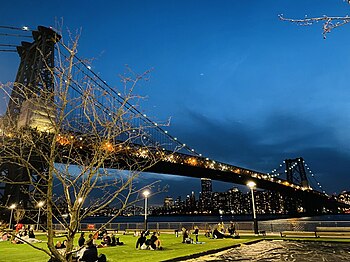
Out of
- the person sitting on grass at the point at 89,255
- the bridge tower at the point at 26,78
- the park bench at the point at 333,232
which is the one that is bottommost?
the park bench at the point at 333,232

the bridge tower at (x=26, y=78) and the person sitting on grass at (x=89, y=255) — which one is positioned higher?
the bridge tower at (x=26, y=78)

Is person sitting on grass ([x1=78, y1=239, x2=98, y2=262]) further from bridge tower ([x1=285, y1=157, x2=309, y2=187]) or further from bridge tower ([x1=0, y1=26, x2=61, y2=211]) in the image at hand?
bridge tower ([x1=285, y1=157, x2=309, y2=187])

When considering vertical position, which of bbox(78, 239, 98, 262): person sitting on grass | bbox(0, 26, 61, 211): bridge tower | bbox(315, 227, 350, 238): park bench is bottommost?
bbox(315, 227, 350, 238): park bench

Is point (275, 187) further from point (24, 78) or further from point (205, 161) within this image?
point (24, 78)

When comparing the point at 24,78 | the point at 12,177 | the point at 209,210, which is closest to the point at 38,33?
the point at 24,78

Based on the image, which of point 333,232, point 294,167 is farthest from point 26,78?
point 294,167

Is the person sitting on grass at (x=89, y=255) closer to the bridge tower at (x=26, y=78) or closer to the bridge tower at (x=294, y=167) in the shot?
the bridge tower at (x=26, y=78)

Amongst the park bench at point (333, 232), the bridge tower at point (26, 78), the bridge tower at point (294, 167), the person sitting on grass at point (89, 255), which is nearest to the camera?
the person sitting on grass at point (89, 255)

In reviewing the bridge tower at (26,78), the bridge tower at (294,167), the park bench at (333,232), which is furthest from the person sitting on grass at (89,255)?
the bridge tower at (294,167)

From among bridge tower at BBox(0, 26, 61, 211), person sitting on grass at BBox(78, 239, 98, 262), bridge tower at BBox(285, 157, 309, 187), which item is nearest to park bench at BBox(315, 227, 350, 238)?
person sitting on grass at BBox(78, 239, 98, 262)

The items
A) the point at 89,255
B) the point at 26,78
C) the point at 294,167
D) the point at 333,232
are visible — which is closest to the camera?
the point at 89,255

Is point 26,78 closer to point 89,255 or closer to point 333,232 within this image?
point 89,255

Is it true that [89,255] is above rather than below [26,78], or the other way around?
below

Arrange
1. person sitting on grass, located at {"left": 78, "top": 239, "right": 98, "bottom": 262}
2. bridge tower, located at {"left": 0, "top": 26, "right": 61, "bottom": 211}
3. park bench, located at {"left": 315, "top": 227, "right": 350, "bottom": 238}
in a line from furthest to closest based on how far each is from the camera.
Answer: bridge tower, located at {"left": 0, "top": 26, "right": 61, "bottom": 211}, park bench, located at {"left": 315, "top": 227, "right": 350, "bottom": 238}, person sitting on grass, located at {"left": 78, "top": 239, "right": 98, "bottom": 262}
